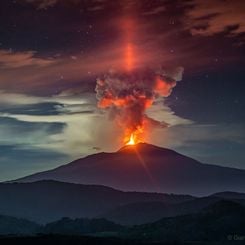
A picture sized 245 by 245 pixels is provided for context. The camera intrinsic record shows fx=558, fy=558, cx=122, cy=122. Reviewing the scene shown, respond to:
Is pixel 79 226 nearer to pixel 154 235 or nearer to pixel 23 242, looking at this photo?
pixel 154 235

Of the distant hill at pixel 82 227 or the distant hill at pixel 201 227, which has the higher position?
the distant hill at pixel 82 227

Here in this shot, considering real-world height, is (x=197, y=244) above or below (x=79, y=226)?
below

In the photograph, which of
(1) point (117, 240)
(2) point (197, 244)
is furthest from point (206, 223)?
(1) point (117, 240)

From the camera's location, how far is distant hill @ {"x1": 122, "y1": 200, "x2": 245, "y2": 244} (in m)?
126

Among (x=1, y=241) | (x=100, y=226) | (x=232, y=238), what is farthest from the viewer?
(x=100, y=226)

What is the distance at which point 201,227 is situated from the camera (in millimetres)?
133500

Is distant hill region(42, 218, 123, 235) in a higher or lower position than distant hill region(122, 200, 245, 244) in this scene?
higher

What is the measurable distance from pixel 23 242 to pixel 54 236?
7670 mm

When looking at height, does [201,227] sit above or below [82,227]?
below

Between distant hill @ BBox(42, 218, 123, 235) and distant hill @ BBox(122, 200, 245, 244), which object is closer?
distant hill @ BBox(122, 200, 245, 244)

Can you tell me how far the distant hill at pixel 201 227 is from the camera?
126500mm

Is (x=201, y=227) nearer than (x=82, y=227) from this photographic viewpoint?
Yes

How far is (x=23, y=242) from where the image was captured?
316 feet

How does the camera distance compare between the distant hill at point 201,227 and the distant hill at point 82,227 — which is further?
the distant hill at point 82,227
